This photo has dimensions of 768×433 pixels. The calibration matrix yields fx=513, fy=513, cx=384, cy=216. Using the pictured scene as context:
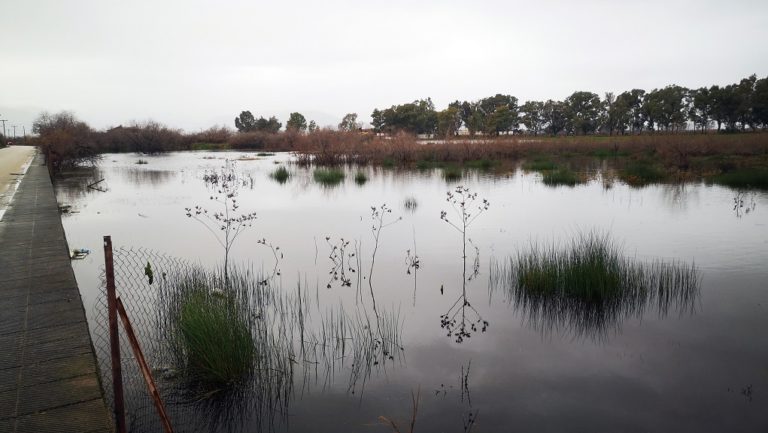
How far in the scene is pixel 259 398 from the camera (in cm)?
482

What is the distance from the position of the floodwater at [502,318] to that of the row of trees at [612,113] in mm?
30159

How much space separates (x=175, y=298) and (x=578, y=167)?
1045 inches

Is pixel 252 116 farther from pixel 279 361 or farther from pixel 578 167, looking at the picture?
pixel 279 361

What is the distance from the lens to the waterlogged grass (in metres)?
6.77

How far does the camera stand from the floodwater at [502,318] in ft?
15.5

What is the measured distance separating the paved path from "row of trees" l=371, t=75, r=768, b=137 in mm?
38595

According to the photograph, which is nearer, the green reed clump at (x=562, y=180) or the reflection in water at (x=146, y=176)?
the green reed clump at (x=562, y=180)

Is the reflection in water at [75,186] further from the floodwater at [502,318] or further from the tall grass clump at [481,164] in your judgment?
the tall grass clump at [481,164]

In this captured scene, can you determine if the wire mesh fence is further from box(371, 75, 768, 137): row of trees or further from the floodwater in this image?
box(371, 75, 768, 137): row of trees

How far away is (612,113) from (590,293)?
6670 cm

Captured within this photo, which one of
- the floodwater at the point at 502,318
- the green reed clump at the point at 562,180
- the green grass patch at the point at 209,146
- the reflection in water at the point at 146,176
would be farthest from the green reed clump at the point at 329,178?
the green grass patch at the point at 209,146

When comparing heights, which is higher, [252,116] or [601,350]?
[252,116]

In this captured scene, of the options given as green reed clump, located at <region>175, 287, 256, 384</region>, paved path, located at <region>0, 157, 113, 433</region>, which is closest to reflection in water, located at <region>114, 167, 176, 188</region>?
paved path, located at <region>0, 157, 113, 433</region>

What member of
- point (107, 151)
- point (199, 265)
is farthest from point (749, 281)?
point (107, 151)
